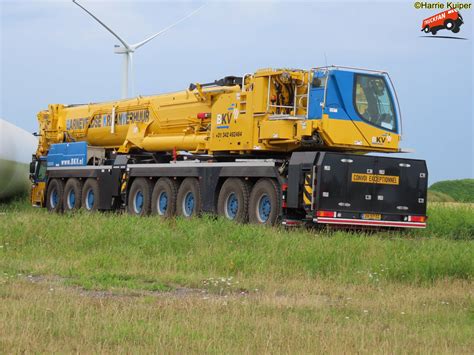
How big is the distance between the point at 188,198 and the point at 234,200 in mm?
2330

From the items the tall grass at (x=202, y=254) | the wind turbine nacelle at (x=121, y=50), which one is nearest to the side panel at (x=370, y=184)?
the tall grass at (x=202, y=254)

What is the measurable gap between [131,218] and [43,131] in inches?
560

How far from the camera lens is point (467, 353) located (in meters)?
7.89

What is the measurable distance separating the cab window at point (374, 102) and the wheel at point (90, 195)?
34.5 ft

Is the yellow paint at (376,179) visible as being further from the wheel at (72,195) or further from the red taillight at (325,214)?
the wheel at (72,195)

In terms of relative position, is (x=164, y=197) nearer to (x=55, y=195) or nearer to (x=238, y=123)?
(x=238, y=123)

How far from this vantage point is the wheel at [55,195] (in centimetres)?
2979

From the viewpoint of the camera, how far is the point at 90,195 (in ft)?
92.3

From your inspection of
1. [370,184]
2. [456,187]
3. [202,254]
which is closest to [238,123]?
[370,184]

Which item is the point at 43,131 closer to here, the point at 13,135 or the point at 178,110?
the point at 13,135

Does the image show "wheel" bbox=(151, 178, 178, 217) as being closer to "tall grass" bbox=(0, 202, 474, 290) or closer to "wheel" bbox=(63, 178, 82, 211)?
"wheel" bbox=(63, 178, 82, 211)

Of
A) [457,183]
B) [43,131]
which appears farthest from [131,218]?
[457,183]

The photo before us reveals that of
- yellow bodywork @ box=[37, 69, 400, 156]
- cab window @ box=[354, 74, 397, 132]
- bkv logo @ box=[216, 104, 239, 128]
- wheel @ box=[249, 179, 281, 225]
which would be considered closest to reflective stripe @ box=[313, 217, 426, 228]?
wheel @ box=[249, 179, 281, 225]

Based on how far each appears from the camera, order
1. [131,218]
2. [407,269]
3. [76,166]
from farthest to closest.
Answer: [76,166], [131,218], [407,269]
